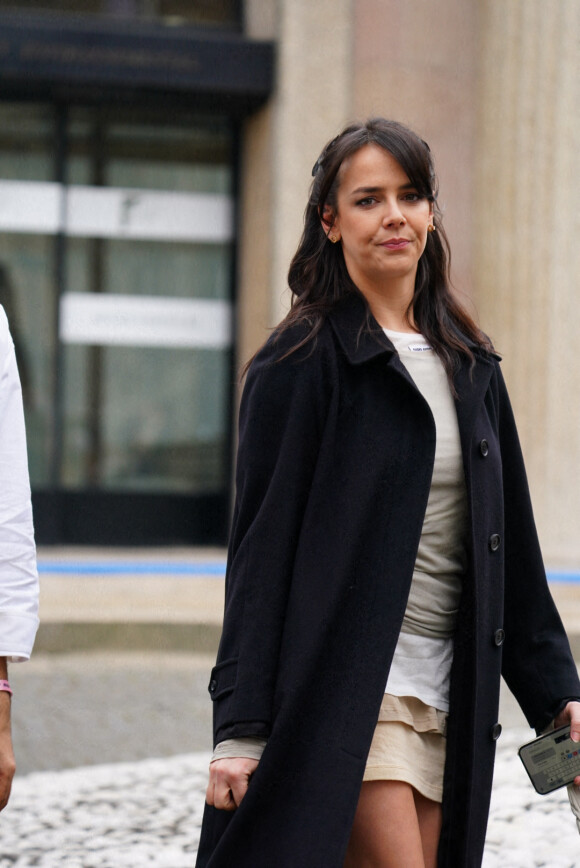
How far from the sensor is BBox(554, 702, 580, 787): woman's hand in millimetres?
2771

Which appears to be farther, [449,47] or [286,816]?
[449,47]

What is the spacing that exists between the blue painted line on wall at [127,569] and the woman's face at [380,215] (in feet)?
22.2

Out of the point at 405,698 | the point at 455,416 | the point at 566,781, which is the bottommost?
the point at 566,781

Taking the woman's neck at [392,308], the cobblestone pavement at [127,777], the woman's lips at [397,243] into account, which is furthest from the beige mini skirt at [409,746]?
the cobblestone pavement at [127,777]

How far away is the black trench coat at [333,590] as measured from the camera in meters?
2.49

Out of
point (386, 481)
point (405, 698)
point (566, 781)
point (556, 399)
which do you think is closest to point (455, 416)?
point (386, 481)

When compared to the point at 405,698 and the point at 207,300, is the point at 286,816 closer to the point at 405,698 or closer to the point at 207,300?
the point at 405,698

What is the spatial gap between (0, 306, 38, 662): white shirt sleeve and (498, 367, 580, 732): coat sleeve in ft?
3.23

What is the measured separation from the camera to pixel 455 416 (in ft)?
8.95

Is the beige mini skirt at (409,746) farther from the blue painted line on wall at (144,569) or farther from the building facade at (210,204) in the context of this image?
the building facade at (210,204)

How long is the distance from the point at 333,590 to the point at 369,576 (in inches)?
3.0

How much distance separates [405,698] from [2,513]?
0.82m

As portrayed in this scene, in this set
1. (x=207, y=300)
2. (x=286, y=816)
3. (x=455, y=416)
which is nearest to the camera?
(x=286, y=816)

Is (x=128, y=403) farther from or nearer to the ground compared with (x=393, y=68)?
nearer to the ground
